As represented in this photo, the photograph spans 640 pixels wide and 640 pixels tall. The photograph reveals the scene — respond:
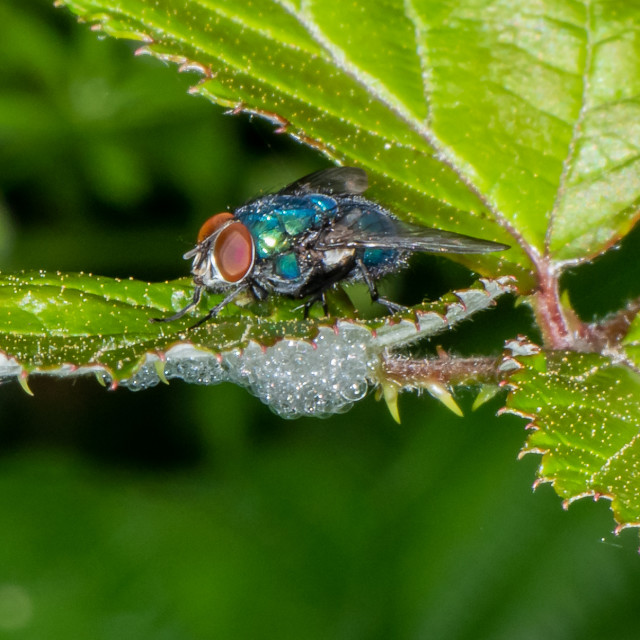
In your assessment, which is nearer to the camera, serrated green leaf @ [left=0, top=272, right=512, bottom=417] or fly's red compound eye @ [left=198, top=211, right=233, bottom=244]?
serrated green leaf @ [left=0, top=272, right=512, bottom=417]

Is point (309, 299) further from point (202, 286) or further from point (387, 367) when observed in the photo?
point (387, 367)

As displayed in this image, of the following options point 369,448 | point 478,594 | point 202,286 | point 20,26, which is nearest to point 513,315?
point 369,448

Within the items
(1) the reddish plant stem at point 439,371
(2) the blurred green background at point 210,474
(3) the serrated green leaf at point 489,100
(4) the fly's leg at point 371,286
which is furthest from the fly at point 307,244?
(2) the blurred green background at point 210,474

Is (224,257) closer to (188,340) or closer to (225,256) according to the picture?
(225,256)

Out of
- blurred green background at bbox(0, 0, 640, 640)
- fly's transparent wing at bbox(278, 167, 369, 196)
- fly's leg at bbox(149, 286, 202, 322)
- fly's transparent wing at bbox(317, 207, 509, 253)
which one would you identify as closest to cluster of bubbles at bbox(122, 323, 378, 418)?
fly's leg at bbox(149, 286, 202, 322)

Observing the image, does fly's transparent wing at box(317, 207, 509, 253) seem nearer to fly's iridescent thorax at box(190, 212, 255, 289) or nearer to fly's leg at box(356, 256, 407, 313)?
fly's leg at box(356, 256, 407, 313)
